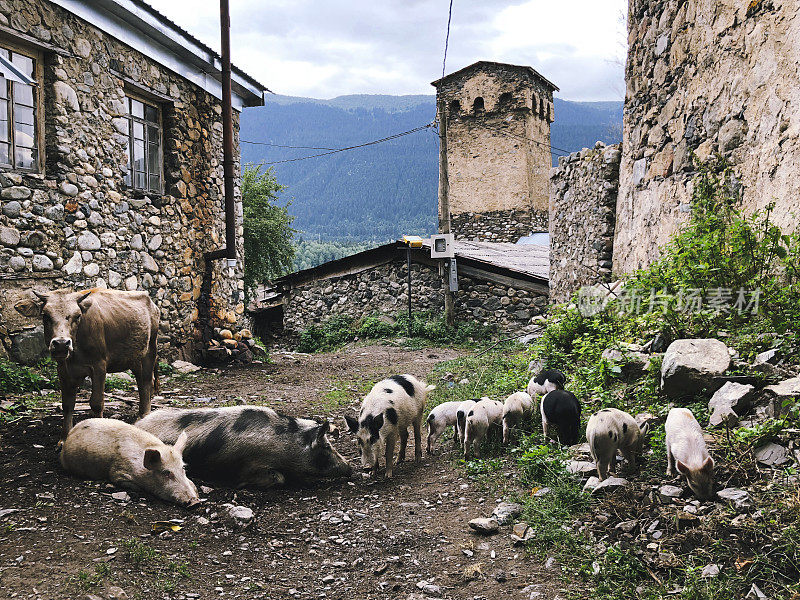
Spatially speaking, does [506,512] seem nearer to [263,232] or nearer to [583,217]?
[583,217]

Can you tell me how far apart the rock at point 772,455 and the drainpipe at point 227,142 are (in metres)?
9.15

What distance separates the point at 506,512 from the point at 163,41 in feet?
29.3

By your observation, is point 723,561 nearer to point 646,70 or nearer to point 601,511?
point 601,511

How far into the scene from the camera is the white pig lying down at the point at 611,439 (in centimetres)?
373

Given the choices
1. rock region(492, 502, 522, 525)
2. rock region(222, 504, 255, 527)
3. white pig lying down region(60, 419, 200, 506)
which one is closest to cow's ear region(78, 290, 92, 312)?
white pig lying down region(60, 419, 200, 506)

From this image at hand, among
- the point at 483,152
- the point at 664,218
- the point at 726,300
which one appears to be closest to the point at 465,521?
the point at 726,300

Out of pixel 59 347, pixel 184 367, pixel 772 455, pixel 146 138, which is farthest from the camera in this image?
pixel 184 367

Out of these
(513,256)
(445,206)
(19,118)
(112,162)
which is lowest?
(513,256)

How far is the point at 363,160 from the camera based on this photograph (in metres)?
79.8

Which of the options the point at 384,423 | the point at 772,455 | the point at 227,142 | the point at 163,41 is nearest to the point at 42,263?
the point at 163,41

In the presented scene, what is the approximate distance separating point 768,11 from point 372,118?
4080 inches

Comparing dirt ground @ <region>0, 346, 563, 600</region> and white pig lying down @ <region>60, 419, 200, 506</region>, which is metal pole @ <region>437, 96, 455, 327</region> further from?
white pig lying down @ <region>60, 419, 200, 506</region>

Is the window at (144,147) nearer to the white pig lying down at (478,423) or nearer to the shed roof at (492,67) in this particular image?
the white pig lying down at (478,423)

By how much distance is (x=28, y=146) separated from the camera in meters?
7.21
